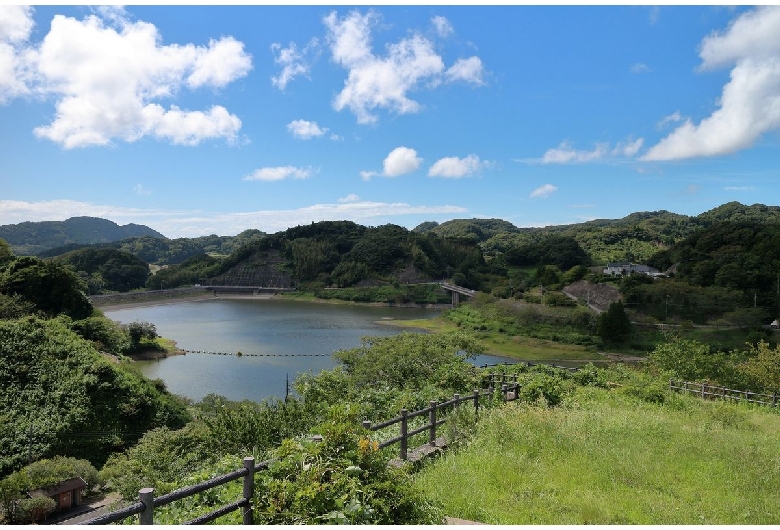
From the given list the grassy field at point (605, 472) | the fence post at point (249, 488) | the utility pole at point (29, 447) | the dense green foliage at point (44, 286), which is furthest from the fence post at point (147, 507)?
the dense green foliage at point (44, 286)

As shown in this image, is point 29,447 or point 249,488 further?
point 29,447

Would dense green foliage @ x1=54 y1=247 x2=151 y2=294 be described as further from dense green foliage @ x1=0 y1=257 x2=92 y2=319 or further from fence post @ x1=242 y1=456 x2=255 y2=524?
fence post @ x1=242 y1=456 x2=255 y2=524

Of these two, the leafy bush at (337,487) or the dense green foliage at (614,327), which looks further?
the dense green foliage at (614,327)

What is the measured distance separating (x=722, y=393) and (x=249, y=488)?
1526cm

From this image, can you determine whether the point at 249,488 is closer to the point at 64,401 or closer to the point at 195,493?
the point at 195,493

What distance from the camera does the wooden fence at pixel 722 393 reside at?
13.8m

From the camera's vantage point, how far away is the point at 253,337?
2200 inches

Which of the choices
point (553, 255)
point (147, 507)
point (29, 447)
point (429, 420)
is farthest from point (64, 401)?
point (553, 255)

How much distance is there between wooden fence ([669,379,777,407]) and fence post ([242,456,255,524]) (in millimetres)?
13992

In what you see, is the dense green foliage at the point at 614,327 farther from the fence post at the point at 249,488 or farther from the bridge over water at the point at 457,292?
the fence post at the point at 249,488

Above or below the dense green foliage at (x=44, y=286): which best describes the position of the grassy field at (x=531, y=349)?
below

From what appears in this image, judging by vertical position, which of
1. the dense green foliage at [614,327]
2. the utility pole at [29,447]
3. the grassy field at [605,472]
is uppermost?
the grassy field at [605,472]

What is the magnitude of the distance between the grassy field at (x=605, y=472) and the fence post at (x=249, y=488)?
1.90 metres

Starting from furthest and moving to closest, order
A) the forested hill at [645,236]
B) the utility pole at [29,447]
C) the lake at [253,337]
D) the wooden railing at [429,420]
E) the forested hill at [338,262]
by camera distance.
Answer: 1. the forested hill at [338,262]
2. the forested hill at [645,236]
3. the lake at [253,337]
4. the utility pole at [29,447]
5. the wooden railing at [429,420]
